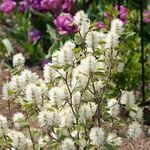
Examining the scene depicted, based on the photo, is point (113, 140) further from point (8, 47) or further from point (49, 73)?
point (8, 47)

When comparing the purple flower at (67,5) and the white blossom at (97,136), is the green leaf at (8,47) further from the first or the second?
the white blossom at (97,136)

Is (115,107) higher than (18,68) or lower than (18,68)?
lower

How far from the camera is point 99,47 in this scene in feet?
10.1

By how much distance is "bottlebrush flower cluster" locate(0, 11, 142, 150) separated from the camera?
290 cm

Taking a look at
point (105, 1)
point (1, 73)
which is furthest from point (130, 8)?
point (1, 73)

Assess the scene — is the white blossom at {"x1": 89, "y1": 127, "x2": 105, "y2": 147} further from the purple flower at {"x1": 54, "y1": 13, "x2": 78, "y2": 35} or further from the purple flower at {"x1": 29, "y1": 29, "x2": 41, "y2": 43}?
the purple flower at {"x1": 29, "y1": 29, "x2": 41, "y2": 43}

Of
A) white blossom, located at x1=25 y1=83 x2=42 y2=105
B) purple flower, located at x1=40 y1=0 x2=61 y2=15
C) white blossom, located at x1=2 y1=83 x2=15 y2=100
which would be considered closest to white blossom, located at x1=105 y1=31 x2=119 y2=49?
white blossom, located at x1=25 y1=83 x2=42 y2=105

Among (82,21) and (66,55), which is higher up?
(82,21)

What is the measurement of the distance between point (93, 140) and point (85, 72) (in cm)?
32

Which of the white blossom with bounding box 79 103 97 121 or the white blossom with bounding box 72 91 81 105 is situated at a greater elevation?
the white blossom with bounding box 72 91 81 105

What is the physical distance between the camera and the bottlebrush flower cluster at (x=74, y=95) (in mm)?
2898

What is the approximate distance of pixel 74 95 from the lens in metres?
3.01

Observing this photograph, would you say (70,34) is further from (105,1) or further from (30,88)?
(30,88)

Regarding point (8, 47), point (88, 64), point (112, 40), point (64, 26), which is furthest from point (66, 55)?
point (8, 47)
